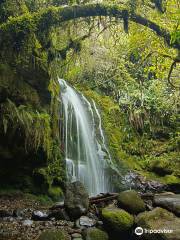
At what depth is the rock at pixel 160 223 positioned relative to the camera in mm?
5699

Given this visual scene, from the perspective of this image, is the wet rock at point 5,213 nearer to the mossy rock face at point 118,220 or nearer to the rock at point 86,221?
the rock at point 86,221

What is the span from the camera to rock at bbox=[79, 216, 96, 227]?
21.9 ft

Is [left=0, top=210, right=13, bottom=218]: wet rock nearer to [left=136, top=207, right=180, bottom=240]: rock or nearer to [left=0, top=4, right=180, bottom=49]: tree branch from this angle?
[left=136, top=207, right=180, bottom=240]: rock

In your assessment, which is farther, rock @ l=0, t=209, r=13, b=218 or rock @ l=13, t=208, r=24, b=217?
rock @ l=13, t=208, r=24, b=217

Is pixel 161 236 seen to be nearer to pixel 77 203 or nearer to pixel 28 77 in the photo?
pixel 77 203

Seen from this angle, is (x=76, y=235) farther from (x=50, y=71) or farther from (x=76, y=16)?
(x=50, y=71)

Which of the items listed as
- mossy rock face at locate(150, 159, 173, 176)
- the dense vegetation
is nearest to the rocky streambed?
the dense vegetation

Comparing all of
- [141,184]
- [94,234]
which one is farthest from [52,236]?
[141,184]

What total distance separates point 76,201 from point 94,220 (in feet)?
1.93

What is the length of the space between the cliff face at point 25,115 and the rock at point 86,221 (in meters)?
3.04

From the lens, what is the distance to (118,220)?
6406 mm

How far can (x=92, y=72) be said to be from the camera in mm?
17672

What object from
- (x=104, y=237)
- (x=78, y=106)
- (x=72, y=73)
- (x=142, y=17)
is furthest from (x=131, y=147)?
(x=104, y=237)

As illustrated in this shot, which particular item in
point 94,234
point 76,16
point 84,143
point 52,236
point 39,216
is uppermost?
point 76,16
